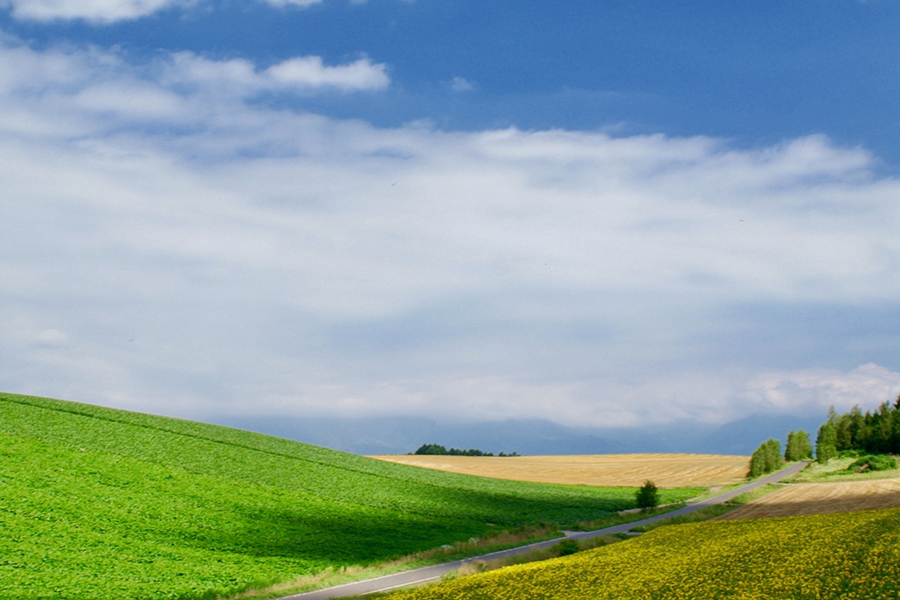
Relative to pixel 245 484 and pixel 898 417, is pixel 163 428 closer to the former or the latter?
pixel 245 484

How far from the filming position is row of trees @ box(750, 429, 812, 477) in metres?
95.0

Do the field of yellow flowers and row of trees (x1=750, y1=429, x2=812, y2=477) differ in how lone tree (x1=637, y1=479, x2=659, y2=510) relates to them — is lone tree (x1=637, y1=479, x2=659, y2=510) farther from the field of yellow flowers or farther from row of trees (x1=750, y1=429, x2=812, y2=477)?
row of trees (x1=750, y1=429, x2=812, y2=477)

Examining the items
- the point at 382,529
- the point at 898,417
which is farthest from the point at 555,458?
the point at 382,529

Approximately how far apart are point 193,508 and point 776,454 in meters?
97.6

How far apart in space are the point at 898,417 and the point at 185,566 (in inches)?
4403

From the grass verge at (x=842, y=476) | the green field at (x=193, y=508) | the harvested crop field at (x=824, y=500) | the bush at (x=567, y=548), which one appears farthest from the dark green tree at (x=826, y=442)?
the bush at (x=567, y=548)

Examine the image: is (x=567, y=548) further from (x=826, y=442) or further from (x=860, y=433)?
(x=860, y=433)

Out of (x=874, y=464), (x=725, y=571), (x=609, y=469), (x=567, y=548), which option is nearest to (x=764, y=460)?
(x=874, y=464)

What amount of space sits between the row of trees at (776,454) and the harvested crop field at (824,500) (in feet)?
109

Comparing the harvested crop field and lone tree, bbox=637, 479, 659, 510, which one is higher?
the harvested crop field

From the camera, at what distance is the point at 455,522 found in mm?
51938

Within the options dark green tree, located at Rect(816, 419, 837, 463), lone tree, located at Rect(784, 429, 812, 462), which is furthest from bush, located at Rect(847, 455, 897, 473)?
lone tree, located at Rect(784, 429, 812, 462)

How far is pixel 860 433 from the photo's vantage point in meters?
114

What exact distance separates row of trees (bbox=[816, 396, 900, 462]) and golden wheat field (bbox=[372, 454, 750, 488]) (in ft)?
47.5
